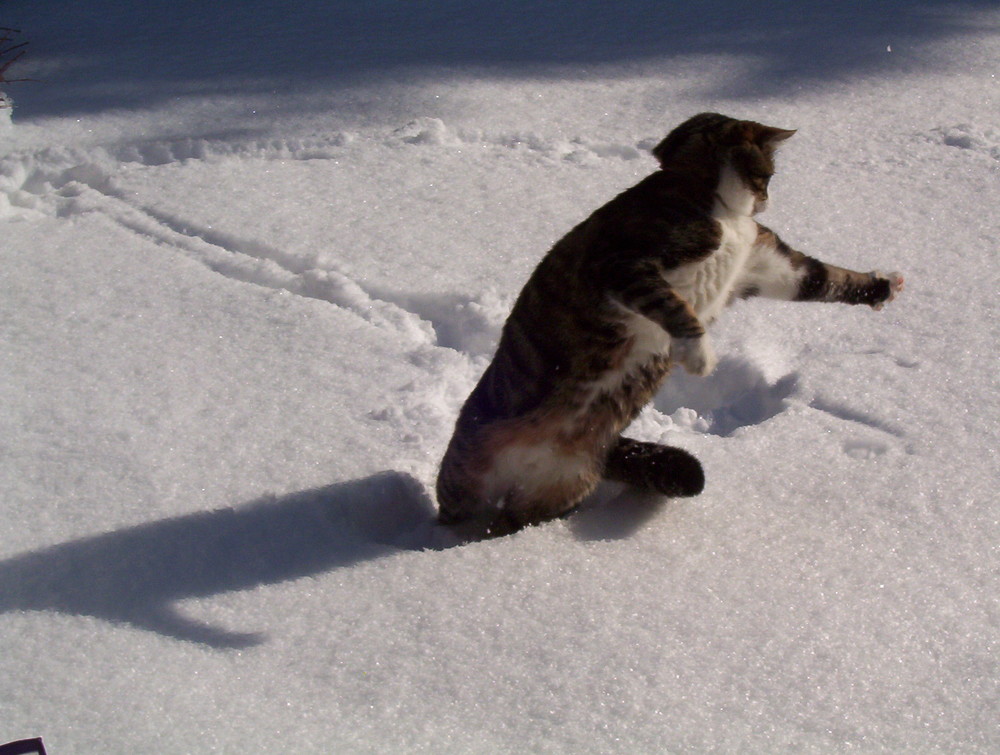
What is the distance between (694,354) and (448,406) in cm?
82

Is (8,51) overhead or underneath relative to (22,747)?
overhead

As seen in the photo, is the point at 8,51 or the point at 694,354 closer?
the point at 694,354

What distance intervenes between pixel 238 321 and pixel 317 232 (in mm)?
547

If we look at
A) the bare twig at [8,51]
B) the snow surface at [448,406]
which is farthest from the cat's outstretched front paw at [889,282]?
the bare twig at [8,51]

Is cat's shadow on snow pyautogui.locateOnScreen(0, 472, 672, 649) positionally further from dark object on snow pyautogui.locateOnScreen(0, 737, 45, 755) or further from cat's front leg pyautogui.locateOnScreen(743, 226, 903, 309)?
cat's front leg pyautogui.locateOnScreen(743, 226, 903, 309)

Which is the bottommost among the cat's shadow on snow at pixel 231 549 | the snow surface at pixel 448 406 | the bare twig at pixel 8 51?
the cat's shadow on snow at pixel 231 549

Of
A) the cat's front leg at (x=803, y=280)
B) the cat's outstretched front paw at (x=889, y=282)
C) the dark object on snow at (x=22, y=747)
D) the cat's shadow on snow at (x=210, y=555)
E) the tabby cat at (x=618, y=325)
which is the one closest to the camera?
the dark object on snow at (x=22, y=747)

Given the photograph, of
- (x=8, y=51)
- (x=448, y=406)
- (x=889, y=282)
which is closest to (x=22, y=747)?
(x=448, y=406)

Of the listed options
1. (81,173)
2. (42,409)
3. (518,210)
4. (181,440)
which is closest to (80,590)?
(181,440)

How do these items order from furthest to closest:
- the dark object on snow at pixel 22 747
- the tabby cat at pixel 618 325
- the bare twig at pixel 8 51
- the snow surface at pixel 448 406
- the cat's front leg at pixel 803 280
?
the bare twig at pixel 8 51 < the cat's front leg at pixel 803 280 < the tabby cat at pixel 618 325 < the snow surface at pixel 448 406 < the dark object on snow at pixel 22 747

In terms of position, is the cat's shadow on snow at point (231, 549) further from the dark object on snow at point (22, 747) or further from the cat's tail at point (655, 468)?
the dark object on snow at point (22, 747)

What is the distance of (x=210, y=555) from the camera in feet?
6.07

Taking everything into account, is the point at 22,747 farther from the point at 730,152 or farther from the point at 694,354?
the point at 730,152

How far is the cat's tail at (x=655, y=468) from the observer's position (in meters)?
1.96
